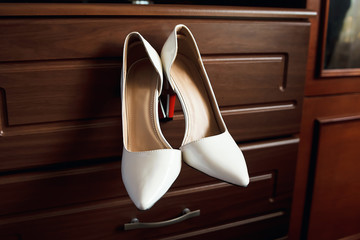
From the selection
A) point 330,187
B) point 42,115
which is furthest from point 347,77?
point 42,115

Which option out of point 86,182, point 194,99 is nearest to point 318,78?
point 194,99

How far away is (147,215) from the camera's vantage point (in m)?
0.60

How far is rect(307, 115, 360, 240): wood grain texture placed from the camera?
2.48 ft

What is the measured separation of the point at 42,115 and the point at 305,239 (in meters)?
0.69

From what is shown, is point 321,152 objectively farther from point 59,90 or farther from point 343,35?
point 59,90

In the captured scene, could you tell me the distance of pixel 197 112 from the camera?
59cm

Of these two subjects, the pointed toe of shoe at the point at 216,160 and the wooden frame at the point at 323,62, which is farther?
the wooden frame at the point at 323,62

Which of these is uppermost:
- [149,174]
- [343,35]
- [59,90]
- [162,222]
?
[343,35]

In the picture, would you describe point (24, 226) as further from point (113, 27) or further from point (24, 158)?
point (113, 27)

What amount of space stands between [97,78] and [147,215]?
26 cm

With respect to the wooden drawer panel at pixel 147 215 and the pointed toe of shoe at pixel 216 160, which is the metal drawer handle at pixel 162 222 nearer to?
the wooden drawer panel at pixel 147 215

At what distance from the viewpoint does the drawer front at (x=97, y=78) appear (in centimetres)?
48

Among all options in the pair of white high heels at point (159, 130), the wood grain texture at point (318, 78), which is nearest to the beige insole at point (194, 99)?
the pair of white high heels at point (159, 130)

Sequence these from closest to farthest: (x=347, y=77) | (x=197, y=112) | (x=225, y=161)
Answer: (x=225, y=161), (x=197, y=112), (x=347, y=77)
